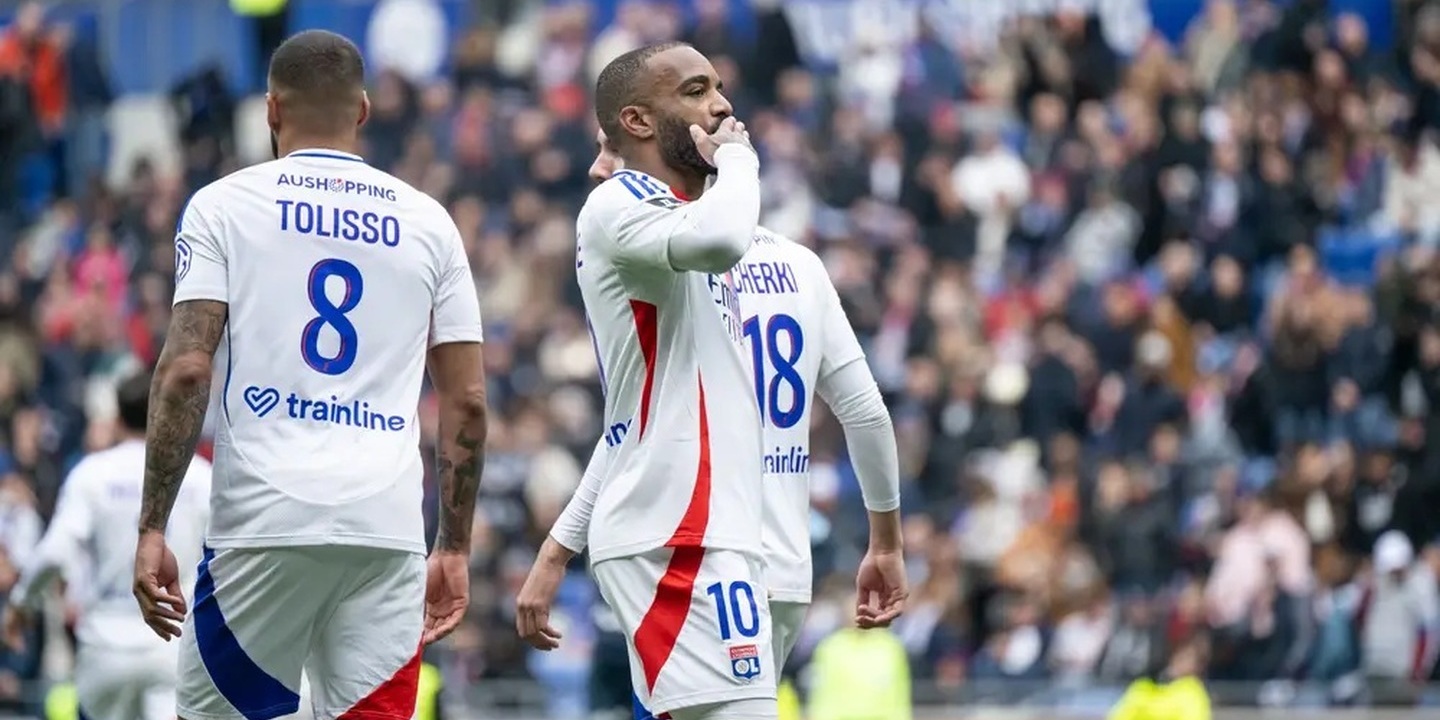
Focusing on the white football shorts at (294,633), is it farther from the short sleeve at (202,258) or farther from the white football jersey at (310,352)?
the short sleeve at (202,258)

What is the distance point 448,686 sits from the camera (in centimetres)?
1883

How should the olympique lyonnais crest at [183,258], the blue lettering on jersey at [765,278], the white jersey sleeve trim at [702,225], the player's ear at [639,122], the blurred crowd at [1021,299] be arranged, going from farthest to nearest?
the blurred crowd at [1021,299] → the blue lettering on jersey at [765,278] → the player's ear at [639,122] → the olympique lyonnais crest at [183,258] → the white jersey sleeve trim at [702,225]

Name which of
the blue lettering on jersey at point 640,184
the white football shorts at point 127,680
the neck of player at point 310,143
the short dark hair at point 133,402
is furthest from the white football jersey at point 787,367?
the white football shorts at point 127,680

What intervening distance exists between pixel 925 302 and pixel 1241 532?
3.97 metres

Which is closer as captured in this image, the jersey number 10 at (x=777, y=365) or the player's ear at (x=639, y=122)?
the player's ear at (x=639, y=122)

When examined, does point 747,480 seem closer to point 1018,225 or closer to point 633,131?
point 633,131

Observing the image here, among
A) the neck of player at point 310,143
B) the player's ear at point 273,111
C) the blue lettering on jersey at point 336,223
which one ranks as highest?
the player's ear at point 273,111

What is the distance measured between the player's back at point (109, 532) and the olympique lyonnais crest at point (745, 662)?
14.0ft

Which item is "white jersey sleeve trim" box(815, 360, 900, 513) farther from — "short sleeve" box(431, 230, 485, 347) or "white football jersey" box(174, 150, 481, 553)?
"white football jersey" box(174, 150, 481, 553)

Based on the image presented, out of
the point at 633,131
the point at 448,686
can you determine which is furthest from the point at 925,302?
the point at 633,131

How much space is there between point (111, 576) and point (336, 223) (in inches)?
163

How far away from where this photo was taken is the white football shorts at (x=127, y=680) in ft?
37.0

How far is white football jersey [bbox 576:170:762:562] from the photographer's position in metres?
7.43

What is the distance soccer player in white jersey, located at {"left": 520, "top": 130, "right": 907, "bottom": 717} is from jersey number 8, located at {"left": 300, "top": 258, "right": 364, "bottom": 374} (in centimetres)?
119
